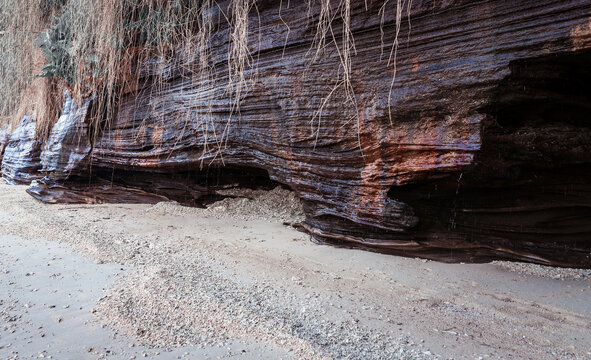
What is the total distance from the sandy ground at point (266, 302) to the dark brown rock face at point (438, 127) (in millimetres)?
313

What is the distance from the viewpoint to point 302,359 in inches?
59.9

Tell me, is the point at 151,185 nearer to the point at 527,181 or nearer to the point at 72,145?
the point at 72,145

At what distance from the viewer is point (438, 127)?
2.60 m

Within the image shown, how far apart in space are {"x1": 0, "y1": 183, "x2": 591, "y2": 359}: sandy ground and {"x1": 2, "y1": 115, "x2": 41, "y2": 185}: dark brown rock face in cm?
517

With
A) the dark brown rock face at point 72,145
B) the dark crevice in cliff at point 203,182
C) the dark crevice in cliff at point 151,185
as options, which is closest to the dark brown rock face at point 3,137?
the dark crevice in cliff at point 151,185

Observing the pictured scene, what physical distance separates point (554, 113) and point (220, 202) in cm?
388

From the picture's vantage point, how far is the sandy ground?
163cm

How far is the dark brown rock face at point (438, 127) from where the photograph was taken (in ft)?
7.71

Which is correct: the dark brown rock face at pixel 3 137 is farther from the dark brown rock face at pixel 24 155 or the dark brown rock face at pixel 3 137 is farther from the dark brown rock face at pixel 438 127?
the dark brown rock face at pixel 438 127

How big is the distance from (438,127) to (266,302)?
1713 mm

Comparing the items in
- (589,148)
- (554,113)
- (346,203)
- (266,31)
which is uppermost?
(266,31)

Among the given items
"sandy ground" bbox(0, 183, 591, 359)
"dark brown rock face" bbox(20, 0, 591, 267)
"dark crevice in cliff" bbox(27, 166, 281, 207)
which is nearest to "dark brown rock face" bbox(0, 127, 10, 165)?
"dark crevice in cliff" bbox(27, 166, 281, 207)

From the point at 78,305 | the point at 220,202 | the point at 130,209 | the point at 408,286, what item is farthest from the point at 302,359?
the point at 130,209

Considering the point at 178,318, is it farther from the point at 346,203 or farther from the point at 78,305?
the point at 346,203
